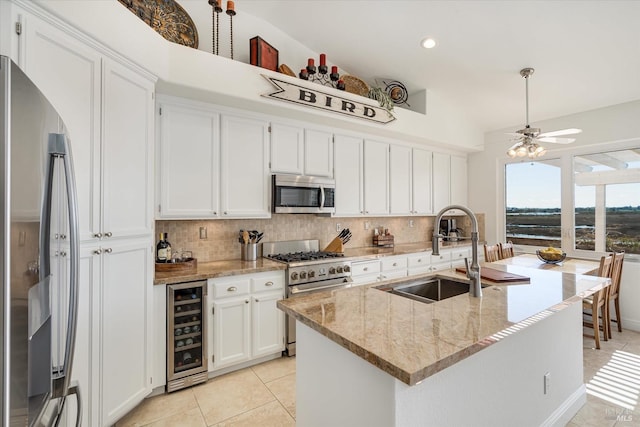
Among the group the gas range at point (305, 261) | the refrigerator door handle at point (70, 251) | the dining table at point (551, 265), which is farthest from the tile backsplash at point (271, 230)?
the refrigerator door handle at point (70, 251)

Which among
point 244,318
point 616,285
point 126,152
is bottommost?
point 244,318

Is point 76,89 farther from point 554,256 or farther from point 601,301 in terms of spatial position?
point 601,301

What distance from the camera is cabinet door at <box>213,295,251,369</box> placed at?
254cm

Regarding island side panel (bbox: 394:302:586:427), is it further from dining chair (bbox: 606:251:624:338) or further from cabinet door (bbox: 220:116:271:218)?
cabinet door (bbox: 220:116:271:218)

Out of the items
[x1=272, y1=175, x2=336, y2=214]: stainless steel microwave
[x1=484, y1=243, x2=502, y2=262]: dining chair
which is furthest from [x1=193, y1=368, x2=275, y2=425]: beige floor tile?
[x1=484, y1=243, x2=502, y2=262]: dining chair

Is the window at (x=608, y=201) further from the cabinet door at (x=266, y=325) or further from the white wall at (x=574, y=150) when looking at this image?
the cabinet door at (x=266, y=325)

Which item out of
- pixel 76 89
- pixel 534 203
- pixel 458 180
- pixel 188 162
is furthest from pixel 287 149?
pixel 534 203

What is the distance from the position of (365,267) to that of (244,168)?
1.74 meters

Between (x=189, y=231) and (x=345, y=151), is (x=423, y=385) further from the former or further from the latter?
(x=345, y=151)

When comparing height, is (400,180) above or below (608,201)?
above

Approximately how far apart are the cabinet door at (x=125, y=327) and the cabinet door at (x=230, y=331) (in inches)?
20.0

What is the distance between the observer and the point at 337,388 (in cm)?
132

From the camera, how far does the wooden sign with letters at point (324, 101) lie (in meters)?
2.90

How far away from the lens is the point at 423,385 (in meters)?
1.14
